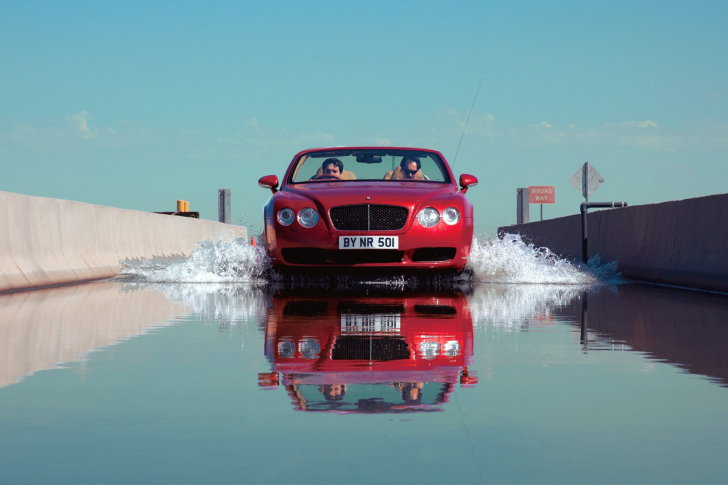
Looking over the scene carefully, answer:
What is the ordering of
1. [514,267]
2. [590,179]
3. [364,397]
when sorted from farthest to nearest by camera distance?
[590,179]
[514,267]
[364,397]

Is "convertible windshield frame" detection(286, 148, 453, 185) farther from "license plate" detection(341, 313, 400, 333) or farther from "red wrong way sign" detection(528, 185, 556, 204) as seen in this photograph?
"red wrong way sign" detection(528, 185, 556, 204)

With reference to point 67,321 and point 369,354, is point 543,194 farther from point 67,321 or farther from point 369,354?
point 369,354

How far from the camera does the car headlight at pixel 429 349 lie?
518 cm

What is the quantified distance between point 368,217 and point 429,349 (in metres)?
4.88

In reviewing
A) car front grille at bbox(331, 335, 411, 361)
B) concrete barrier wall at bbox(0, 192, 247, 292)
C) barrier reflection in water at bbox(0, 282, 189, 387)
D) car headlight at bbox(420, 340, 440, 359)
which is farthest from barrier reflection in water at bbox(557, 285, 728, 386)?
concrete barrier wall at bbox(0, 192, 247, 292)

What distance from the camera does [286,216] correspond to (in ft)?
34.0

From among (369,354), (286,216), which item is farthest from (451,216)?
(369,354)

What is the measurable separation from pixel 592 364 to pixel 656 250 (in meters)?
8.12

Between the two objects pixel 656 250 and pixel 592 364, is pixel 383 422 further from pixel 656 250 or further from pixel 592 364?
pixel 656 250

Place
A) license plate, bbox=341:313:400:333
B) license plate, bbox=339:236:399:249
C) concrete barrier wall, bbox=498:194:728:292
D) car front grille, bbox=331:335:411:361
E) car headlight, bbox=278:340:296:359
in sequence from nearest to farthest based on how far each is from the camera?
car front grille, bbox=331:335:411:361, car headlight, bbox=278:340:296:359, license plate, bbox=341:313:400:333, license plate, bbox=339:236:399:249, concrete barrier wall, bbox=498:194:728:292

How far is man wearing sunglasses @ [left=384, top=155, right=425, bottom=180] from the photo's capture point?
11.8m

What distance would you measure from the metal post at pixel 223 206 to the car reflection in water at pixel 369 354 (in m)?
27.0

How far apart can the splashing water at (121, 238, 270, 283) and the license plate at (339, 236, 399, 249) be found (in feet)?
8.39

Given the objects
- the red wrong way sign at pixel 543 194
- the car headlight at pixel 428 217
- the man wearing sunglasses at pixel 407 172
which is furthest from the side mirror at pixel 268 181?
the red wrong way sign at pixel 543 194
